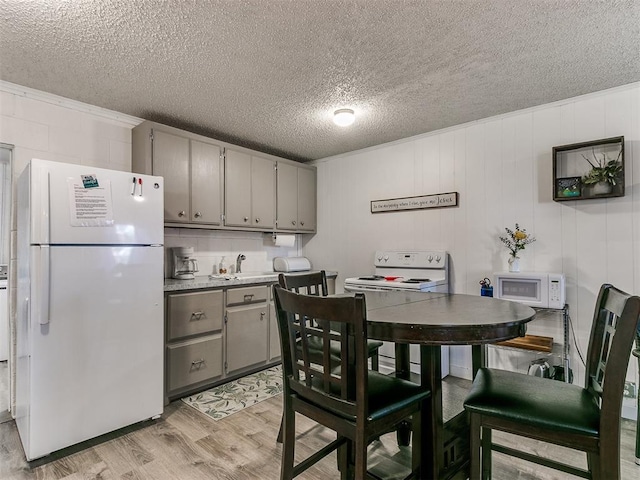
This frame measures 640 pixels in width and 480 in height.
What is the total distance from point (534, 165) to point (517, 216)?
1.43ft

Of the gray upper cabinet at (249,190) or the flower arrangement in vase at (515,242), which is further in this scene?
the gray upper cabinet at (249,190)

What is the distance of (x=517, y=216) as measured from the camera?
296 centimetres

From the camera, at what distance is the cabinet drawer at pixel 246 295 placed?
3.16m

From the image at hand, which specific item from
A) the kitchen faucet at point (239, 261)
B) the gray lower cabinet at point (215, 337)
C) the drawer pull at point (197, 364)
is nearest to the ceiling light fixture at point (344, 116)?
the gray lower cabinet at point (215, 337)

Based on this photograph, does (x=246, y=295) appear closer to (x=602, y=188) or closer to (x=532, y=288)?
(x=532, y=288)

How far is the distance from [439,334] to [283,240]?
2975mm

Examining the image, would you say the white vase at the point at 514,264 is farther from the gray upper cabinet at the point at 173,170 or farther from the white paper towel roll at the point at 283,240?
the gray upper cabinet at the point at 173,170

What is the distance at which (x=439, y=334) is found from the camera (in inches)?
52.5

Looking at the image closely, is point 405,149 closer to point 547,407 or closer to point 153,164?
point 153,164

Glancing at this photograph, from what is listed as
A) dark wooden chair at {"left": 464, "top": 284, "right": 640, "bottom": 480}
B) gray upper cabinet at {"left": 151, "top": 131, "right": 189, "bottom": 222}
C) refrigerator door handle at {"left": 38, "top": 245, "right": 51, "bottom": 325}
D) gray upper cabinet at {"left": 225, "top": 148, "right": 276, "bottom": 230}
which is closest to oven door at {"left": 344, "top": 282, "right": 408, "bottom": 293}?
gray upper cabinet at {"left": 225, "top": 148, "right": 276, "bottom": 230}

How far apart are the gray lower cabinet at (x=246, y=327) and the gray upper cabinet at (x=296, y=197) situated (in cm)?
101

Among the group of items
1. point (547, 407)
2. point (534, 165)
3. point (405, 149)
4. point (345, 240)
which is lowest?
point (547, 407)

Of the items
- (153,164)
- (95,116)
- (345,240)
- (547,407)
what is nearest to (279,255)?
(345,240)

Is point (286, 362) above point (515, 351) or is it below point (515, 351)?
above
